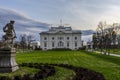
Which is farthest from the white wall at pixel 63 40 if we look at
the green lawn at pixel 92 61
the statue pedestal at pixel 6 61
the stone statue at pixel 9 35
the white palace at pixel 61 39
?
the statue pedestal at pixel 6 61

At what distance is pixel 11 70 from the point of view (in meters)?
18.1

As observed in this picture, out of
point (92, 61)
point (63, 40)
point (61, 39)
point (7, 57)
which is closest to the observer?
point (7, 57)

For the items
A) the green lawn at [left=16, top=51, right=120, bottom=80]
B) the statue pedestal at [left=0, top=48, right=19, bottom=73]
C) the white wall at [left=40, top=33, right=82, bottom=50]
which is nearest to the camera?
the statue pedestal at [left=0, top=48, right=19, bottom=73]

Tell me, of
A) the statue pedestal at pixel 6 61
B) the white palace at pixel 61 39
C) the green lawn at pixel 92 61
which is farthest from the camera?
the white palace at pixel 61 39

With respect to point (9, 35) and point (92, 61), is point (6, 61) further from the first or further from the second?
point (92, 61)

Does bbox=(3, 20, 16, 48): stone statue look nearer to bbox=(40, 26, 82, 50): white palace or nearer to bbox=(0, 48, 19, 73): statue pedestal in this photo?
bbox=(0, 48, 19, 73): statue pedestal

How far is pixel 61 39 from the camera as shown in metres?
162

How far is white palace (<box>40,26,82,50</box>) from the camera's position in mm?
162250

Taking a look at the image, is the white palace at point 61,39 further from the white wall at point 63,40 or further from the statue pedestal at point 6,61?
the statue pedestal at point 6,61

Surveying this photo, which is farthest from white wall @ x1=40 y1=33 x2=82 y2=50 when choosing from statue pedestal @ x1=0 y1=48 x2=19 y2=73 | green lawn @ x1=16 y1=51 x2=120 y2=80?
statue pedestal @ x1=0 y1=48 x2=19 y2=73

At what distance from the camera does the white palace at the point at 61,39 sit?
16225 cm

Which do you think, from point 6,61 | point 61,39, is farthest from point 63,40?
point 6,61

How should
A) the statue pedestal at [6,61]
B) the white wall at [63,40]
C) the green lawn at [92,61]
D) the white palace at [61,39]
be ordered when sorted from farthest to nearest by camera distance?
the white wall at [63,40], the white palace at [61,39], the green lawn at [92,61], the statue pedestal at [6,61]

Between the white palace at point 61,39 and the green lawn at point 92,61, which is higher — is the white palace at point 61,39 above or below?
above
